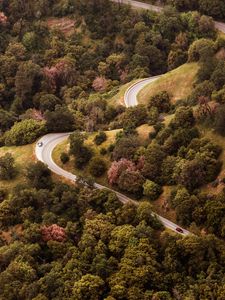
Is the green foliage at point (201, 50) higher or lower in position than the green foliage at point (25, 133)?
higher

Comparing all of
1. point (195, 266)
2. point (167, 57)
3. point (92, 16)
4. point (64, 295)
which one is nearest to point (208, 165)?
point (195, 266)

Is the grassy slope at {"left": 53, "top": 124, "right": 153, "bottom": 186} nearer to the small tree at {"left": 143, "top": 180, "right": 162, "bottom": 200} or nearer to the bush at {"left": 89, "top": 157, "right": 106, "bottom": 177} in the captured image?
the bush at {"left": 89, "top": 157, "right": 106, "bottom": 177}

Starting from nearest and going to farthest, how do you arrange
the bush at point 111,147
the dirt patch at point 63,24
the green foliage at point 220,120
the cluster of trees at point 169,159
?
the cluster of trees at point 169,159
the green foliage at point 220,120
the bush at point 111,147
the dirt patch at point 63,24

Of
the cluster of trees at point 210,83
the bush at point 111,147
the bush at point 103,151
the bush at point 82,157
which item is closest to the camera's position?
the cluster of trees at point 210,83

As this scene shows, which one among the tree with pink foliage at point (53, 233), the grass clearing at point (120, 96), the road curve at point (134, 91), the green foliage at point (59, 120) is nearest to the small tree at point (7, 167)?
the green foliage at point (59, 120)

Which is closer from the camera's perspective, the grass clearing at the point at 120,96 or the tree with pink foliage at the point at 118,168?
the tree with pink foliage at the point at 118,168

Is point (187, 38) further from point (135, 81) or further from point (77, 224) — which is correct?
point (77, 224)

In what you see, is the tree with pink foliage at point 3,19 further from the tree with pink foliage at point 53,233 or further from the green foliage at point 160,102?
the tree with pink foliage at point 53,233
